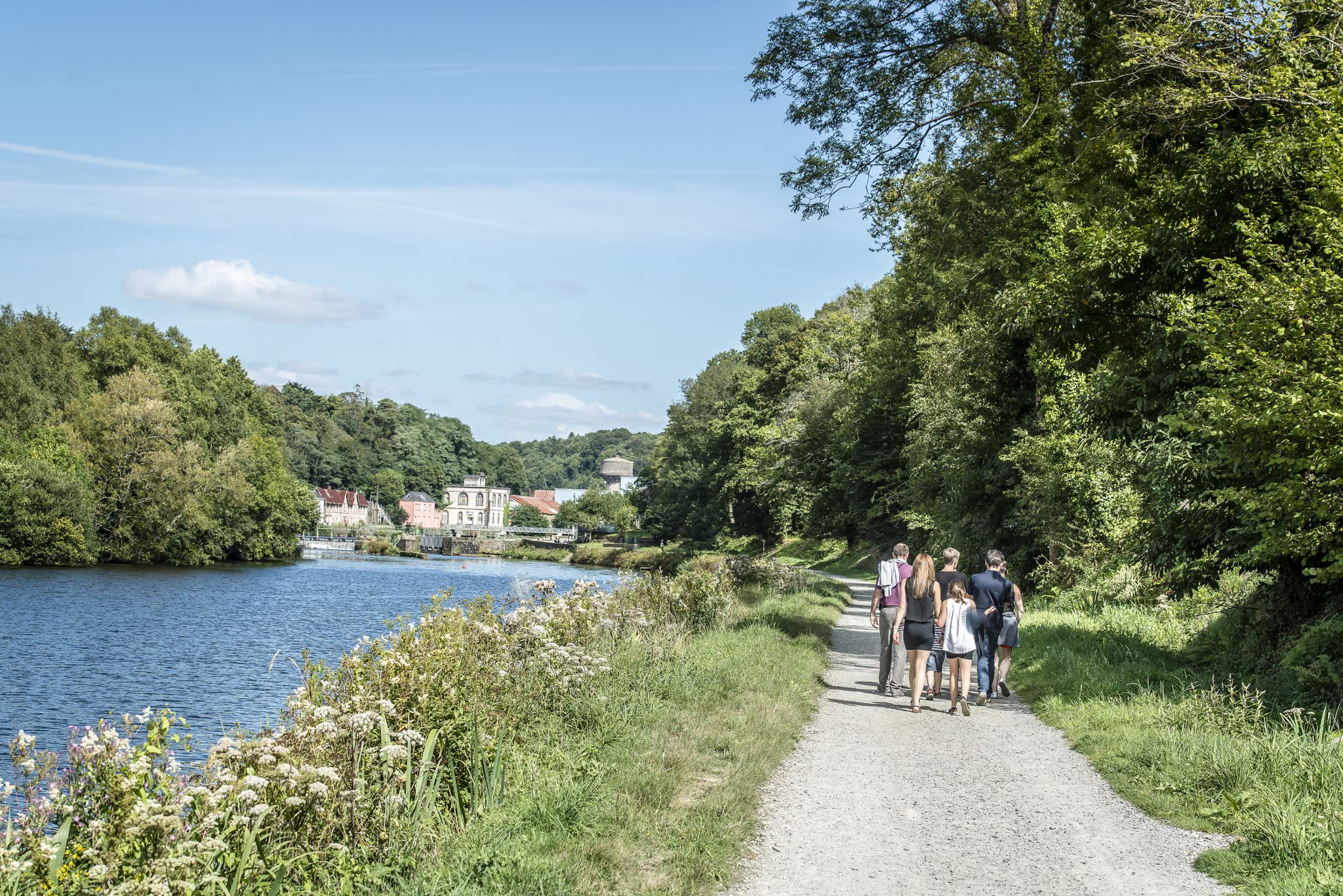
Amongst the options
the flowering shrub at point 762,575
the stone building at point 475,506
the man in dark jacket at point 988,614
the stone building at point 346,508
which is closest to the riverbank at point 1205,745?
the man in dark jacket at point 988,614

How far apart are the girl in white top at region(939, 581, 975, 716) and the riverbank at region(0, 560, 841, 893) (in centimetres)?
189

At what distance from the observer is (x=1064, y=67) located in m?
16.4

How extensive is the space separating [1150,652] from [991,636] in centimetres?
286

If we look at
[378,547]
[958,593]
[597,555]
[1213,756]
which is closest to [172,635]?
[958,593]

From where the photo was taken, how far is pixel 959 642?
37.0ft

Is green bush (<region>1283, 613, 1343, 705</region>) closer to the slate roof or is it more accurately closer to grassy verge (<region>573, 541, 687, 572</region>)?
grassy verge (<region>573, 541, 687, 572</region>)

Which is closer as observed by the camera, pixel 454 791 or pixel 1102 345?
pixel 454 791

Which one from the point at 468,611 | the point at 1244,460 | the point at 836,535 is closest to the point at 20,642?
the point at 468,611

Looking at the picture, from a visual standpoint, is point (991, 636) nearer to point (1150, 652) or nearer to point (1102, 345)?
point (1150, 652)

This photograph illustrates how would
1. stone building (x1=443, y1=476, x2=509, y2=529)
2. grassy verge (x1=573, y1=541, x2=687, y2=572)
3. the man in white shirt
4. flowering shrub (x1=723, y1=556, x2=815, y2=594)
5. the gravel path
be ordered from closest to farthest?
the gravel path < the man in white shirt < flowering shrub (x1=723, y1=556, x2=815, y2=594) < grassy verge (x1=573, y1=541, x2=687, y2=572) < stone building (x1=443, y1=476, x2=509, y2=529)

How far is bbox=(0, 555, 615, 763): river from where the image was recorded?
1689 centimetres

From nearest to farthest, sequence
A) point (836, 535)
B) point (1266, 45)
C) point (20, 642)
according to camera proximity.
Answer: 1. point (1266, 45)
2. point (20, 642)
3. point (836, 535)

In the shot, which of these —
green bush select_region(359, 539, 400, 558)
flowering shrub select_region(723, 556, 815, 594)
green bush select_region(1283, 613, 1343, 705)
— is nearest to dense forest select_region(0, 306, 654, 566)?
green bush select_region(359, 539, 400, 558)

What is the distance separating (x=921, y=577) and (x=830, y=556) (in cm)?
5157
